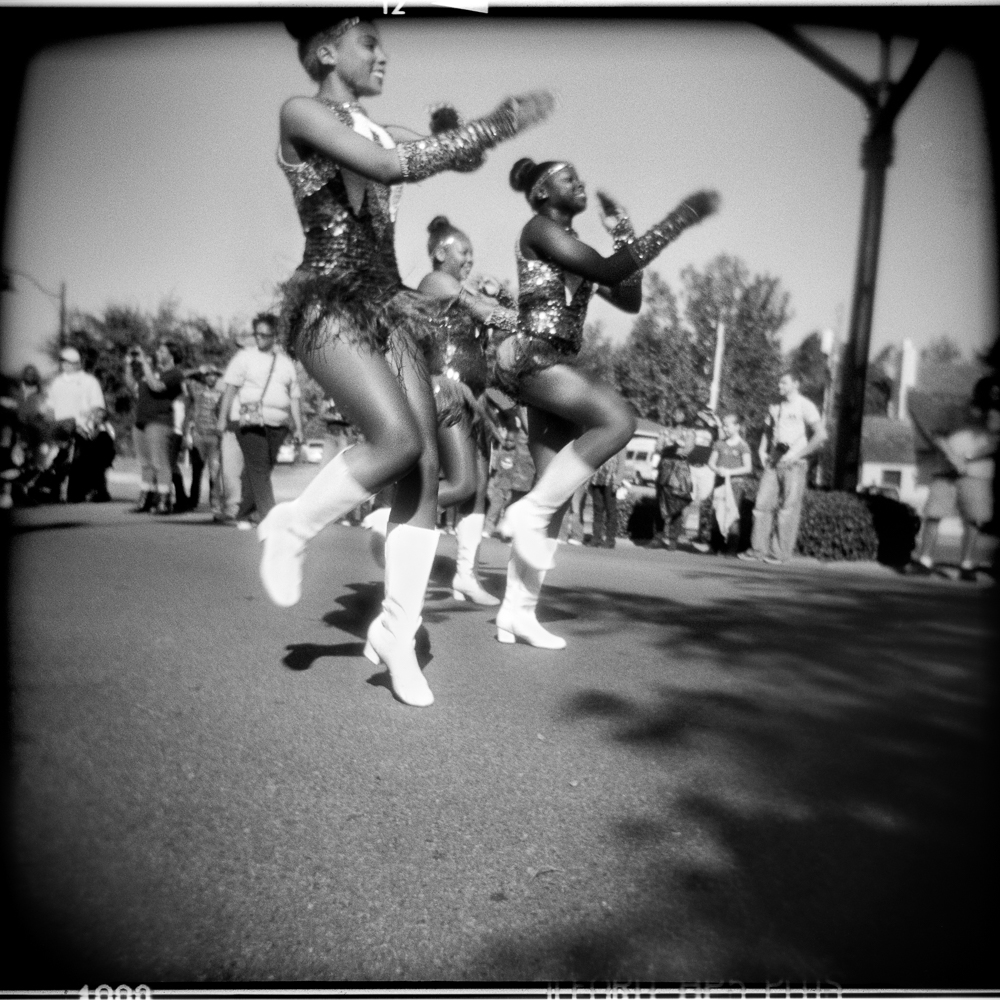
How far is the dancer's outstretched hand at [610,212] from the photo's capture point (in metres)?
1.75

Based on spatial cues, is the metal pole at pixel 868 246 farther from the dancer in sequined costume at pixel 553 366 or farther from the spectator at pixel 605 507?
the spectator at pixel 605 507

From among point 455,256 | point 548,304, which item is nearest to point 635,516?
point 455,256

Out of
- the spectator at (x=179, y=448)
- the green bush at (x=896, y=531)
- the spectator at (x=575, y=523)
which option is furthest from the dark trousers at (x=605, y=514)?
the spectator at (x=179, y=448)

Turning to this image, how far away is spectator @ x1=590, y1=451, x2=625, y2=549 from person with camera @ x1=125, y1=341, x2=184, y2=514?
3243mm

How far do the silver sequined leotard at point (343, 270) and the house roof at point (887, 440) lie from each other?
113 centimetres

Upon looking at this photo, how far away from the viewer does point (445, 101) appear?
4.93 feet

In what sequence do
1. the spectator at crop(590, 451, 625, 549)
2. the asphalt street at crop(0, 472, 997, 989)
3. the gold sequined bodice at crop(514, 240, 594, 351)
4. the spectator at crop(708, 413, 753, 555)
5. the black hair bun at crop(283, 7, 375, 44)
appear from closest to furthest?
the asphalt street at crop(0, 472, 997, 989), the black hair bun at crop(283, 7, 375, 44), the gold sequined bodice at crop(514, 240, 594, 351), the spectator at crop(708, 413, 753, 555), the spectator at crop(590, 451, 625, 549)

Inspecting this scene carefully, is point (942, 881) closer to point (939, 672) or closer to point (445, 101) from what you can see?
point (939, 672)

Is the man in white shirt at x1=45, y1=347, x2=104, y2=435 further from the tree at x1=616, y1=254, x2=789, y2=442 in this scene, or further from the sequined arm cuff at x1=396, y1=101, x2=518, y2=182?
the tree at x1=616, y1=254, x2=789, y2=442

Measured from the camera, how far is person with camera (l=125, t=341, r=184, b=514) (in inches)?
64.7

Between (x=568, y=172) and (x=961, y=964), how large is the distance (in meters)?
1.84

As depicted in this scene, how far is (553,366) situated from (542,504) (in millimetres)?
424

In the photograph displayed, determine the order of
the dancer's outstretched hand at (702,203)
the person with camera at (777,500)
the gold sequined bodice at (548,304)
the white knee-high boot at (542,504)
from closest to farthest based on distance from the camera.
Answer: the dancer's outstretched hand at (702,203), the gold sequined bodice at (548,304), the white knee-high boot at (542,504), the person with camera at (777,500)

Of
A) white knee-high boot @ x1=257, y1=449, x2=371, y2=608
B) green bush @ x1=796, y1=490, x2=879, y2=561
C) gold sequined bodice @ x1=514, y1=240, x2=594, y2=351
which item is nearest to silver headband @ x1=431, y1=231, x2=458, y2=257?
gold sequined bodice @ x1=514, y1=240, x2=594, y2=351
